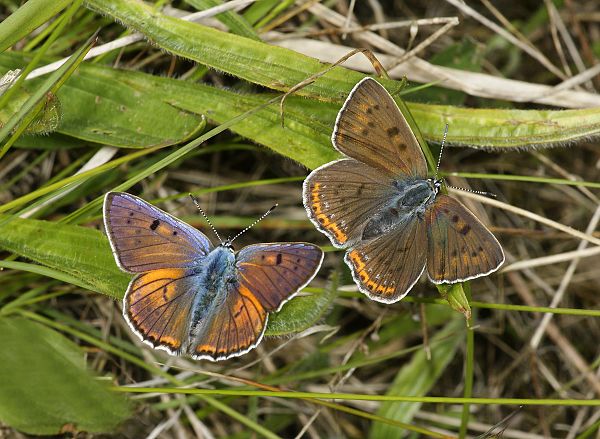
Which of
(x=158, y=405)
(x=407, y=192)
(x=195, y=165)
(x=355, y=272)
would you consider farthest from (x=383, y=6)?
(x=158, y=405)

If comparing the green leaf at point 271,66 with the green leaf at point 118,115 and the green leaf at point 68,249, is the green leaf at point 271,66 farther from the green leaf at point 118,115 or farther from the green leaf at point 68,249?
the green leaf at point 68,249

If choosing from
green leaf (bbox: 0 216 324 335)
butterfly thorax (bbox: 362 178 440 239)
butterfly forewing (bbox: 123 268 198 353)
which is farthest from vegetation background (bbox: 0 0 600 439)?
butterfly thorax (bbox: 362 178 440 239)

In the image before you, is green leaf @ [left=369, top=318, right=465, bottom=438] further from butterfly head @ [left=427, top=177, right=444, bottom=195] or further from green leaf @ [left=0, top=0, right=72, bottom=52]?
green leaf @ [left=0, top=0, right=72, bottom=52]

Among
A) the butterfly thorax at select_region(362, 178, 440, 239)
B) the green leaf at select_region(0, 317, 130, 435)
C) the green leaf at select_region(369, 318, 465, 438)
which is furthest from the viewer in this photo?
the green leaf at select_region(369, 318, 465, 438)

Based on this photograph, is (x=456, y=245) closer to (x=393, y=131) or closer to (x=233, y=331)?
(x=393, y=131)

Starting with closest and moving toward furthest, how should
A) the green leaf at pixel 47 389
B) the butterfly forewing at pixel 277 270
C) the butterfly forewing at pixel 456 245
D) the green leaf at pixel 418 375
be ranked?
the green leaf at pixel 47 389
the butterfly forewing at pixel 277 270
the butterfly forewing at pixel 456 245
the green leaf at pixel 418 375

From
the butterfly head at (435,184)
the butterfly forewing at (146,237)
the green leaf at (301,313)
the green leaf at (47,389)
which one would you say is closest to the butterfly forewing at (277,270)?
the green leaf at (301,313)

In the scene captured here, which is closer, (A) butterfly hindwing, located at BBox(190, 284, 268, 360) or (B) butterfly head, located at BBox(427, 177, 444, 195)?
(A) butterfly hindwing, located at BBox(190, 284, 268, 360)
